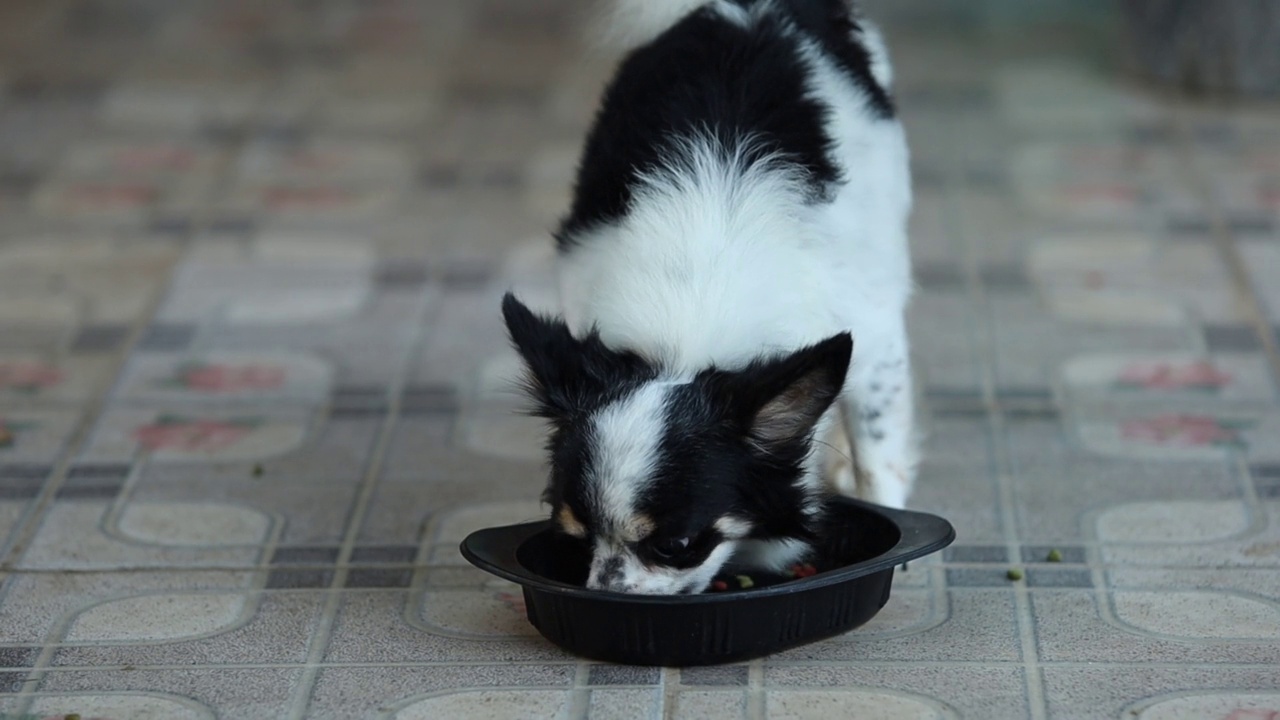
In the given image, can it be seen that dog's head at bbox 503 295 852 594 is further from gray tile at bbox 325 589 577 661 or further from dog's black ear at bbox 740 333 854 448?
gray tile at bbox 325 589 577 661

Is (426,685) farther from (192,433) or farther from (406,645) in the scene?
(192,433)

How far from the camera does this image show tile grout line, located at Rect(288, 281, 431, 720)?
2.50 metres

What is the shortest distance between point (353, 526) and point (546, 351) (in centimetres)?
82

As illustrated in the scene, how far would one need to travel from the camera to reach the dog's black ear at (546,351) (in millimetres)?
2418

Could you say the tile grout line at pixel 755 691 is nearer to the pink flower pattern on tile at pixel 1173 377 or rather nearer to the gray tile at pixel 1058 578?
the gray tile at pixel 1058 578

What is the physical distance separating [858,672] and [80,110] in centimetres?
410

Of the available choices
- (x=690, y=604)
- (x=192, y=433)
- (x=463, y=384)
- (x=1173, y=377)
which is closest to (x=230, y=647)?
(x=690, y=604)

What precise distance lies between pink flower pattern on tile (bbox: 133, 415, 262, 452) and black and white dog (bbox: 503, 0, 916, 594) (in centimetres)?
98

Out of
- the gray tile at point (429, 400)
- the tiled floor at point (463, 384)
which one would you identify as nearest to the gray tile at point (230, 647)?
the tiled floor at point (463, 384)

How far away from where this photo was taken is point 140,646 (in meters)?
2.64

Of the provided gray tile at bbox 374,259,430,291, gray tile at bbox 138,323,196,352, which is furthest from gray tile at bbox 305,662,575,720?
gray tile at bbox 374,259,430,291

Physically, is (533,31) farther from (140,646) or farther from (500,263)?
(140,646)

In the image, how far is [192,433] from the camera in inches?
136

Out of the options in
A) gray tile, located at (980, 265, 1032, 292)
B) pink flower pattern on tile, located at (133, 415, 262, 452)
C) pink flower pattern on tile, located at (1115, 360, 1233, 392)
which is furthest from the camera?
gray tile, located at (980, 265, 1032, 292)
